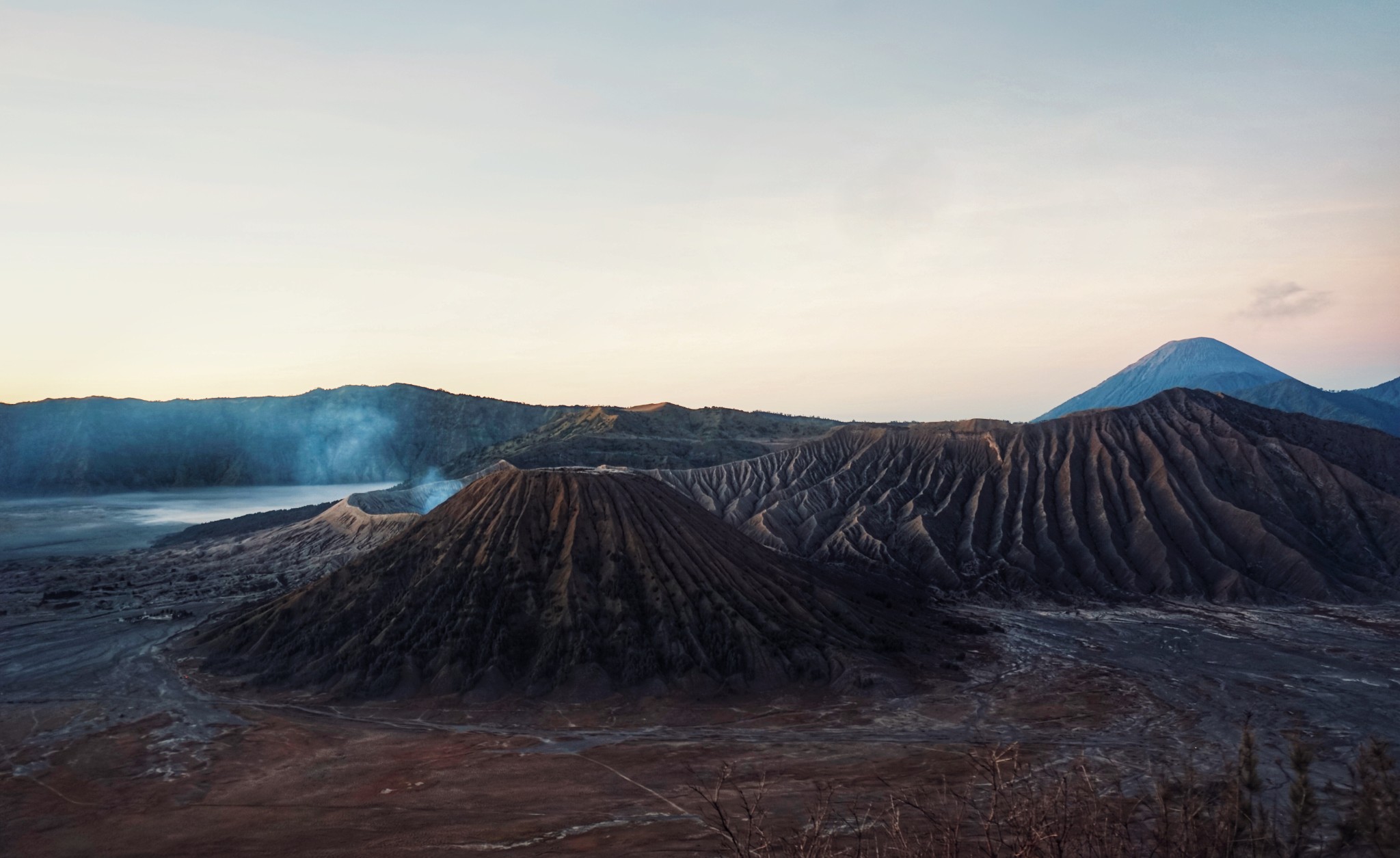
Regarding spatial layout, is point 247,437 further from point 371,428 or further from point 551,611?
point 551,611

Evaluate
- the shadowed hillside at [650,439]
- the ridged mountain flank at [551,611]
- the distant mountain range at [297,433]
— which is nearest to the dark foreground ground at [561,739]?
the ridged mountain flank at [551,611]

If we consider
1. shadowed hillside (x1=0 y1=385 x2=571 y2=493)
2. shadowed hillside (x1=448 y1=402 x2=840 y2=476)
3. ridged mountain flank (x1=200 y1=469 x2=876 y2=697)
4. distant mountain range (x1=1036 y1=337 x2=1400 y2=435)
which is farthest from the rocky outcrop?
distant mountain range (x1=1036 y1=337 x2=1400 y2=435)

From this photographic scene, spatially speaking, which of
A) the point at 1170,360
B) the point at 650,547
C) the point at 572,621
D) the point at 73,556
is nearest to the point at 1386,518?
the point at 650,547

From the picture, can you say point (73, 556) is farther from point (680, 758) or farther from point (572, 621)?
point (680, 758)

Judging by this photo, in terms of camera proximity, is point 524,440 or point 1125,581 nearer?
point 1125,581

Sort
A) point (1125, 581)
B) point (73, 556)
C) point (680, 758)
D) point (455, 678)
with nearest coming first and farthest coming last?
point (680, 758), point (455, 678), point (1125, 581), point (73, 556)

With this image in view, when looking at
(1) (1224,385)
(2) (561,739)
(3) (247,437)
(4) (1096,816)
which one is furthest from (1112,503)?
(3) (247,437)
